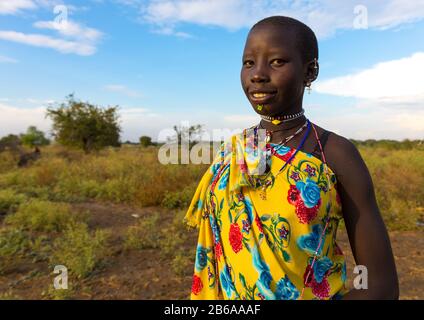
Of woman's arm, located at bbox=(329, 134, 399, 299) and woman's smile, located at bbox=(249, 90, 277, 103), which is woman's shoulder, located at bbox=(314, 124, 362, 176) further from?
woman's smile, located at bbox=(249, 90, 277, 103)

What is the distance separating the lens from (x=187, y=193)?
759 cm

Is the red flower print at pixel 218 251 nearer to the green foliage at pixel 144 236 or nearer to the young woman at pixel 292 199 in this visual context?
the young woman at pixel 292 199

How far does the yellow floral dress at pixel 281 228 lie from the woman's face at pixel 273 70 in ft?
0.52

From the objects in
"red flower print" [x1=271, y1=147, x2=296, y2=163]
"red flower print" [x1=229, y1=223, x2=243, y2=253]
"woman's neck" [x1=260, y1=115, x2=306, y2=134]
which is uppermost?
"woman's neck" [x1=260, y1=115, x2=306, y2=134]

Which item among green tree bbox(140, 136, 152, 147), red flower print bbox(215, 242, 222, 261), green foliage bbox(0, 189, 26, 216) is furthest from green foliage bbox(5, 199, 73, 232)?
green tree bbox(140, 136, 152, 147)

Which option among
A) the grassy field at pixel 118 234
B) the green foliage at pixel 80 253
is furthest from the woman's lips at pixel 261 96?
the green foliage at pixel 80 253

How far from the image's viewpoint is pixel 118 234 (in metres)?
5.63

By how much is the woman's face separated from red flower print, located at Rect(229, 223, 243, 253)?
15.5 inches

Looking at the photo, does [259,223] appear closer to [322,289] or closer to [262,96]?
[322,289]

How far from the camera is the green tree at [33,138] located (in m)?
34.1

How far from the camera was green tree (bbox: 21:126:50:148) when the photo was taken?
112 ft

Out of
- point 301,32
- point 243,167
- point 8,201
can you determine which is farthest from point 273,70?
point 8,201
